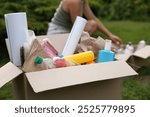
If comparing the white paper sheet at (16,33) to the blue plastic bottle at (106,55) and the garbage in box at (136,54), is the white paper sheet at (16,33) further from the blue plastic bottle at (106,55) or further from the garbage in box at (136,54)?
the garbage in box at (136,54)

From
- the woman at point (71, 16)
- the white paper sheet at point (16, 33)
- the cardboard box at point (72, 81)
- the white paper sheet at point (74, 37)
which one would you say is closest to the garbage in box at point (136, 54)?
the woman at point (71, 16)

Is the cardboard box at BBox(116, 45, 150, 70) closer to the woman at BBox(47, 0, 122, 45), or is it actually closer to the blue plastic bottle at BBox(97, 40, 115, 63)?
the woman at BBox(47, 0, 122, 45)

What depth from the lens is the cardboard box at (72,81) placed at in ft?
4.31

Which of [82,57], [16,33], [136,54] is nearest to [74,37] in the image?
[82,57]

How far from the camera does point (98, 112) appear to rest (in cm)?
140

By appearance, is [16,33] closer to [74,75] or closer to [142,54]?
[74,75]

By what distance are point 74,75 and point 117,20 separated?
3.88m

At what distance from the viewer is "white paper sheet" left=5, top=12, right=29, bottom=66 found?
4.74ft

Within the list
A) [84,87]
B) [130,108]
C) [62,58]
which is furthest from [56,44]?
[130,108]

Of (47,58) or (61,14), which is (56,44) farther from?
(61,14)

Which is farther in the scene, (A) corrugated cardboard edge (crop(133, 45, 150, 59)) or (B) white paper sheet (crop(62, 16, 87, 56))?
(A) corrugated cardboard edge (crop(133, 45, 150, 59))

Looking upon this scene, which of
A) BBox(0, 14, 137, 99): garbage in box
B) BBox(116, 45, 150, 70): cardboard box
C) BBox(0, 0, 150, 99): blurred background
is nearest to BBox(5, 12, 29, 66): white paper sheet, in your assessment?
BBox(0, 14, 137, 99): garbage in box

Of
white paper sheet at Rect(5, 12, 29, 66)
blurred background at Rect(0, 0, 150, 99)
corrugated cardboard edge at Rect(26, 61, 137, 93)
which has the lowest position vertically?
blurred background at Rect(0, 0, 150, 99)

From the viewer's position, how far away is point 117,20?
513 centimetres
